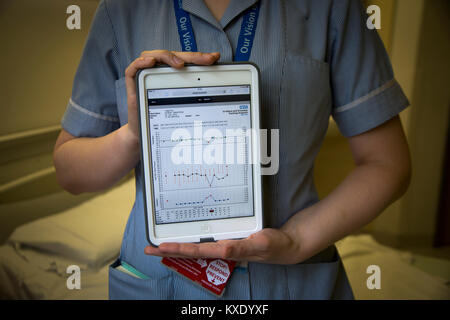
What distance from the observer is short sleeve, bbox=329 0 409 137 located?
53cm

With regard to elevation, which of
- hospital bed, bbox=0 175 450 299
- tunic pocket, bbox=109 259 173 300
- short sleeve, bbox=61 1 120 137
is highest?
short sleeve, bbox=61 1 120 137

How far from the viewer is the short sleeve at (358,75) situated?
0.53m

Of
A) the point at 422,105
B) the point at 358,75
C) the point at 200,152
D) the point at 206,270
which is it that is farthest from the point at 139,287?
the point at 422,105

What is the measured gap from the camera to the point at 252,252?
469mm

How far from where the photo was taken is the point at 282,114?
1.69 feet

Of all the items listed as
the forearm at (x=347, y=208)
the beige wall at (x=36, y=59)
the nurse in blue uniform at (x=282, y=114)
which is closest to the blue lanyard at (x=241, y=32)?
the nurse in blue uniform at (x=282, y=114)

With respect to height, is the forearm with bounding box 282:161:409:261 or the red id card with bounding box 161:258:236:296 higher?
the forearm with bounding box 282:161:409:261

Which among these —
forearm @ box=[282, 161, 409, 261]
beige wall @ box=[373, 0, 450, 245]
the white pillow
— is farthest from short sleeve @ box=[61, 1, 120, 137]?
beige wall @ box=[373, 0, 450, 245]

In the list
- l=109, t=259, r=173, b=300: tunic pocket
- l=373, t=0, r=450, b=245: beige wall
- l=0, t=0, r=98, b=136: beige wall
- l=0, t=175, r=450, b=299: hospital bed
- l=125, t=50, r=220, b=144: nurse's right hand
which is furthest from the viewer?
l=373, t=0, r=450, b=245: beige wall

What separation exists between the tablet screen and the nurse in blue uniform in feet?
0.13

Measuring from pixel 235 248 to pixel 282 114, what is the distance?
0.20m

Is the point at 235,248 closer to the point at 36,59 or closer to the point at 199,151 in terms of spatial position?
the point at 199,151

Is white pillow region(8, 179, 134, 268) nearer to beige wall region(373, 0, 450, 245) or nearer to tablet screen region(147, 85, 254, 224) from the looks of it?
tablet screen region(147, 85, 254, 224)
